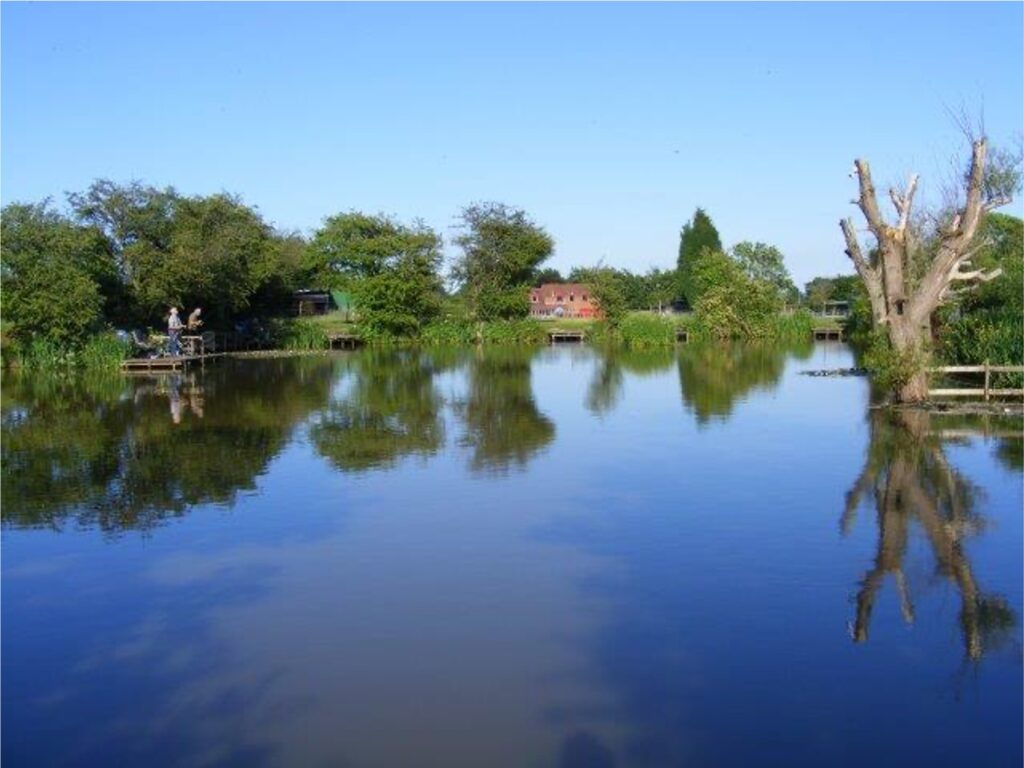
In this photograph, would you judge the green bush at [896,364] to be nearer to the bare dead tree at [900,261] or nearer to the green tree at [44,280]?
the bare dead tree at [900,261]

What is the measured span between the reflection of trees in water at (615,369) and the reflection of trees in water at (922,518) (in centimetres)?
740

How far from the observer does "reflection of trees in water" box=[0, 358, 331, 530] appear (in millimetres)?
12383

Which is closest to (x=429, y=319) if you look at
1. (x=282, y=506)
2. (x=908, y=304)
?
(x=908, y=304)

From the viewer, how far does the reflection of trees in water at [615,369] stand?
24083 mm

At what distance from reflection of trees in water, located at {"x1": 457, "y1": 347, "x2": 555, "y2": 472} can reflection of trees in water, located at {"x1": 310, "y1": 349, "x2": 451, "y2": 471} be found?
70 centimetres

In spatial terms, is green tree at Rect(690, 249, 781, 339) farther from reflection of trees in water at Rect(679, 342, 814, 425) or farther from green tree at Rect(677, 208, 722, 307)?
green tree at Rect(677, 208, 722, 307)

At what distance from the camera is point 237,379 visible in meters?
31.3

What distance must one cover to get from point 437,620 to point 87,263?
3276 cm

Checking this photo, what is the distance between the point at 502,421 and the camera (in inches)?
789

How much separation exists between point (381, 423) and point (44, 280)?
19.8 meters

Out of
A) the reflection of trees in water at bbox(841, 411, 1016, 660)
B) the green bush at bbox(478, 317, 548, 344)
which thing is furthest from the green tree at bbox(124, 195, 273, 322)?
the reflection of trees in water at bbox(841, 411, 1016, 660)

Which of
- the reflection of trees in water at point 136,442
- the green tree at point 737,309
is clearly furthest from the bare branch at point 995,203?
the green tree at point 737,309

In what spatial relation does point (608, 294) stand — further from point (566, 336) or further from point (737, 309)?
point (737, 309)

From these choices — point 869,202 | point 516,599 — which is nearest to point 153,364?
point 869,202
